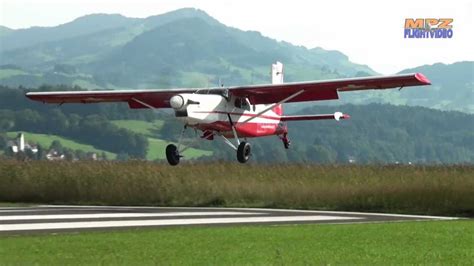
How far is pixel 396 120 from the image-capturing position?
183 metres

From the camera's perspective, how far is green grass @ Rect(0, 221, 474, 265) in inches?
482

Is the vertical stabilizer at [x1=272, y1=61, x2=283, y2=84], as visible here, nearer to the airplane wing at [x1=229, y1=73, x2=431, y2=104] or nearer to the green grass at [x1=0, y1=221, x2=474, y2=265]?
the airplane wing at [x1=229, y1=73, x2=431, y2=104]

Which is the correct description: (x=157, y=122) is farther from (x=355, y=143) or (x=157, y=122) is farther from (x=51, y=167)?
(x=51, y=167)

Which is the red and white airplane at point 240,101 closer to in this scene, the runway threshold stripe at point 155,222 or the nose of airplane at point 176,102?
the nose of airplane at point 176,102

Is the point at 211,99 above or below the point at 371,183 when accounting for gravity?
above

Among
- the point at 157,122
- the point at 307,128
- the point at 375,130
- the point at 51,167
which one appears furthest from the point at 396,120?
the point at 51,167

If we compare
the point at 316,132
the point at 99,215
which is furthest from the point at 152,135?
the point at 99,215

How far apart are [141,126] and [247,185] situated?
283ft

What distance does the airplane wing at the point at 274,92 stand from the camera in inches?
1029

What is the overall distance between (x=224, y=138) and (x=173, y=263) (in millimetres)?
15668

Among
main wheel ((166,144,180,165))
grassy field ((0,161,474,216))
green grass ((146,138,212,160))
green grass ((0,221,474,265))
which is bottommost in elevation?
green grass ((146,138,212,160))

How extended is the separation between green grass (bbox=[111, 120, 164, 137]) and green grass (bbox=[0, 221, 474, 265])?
9481cm

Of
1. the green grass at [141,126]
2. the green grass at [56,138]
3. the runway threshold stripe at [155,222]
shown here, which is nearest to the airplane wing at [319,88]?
the runway threshold stripe at [155,222]

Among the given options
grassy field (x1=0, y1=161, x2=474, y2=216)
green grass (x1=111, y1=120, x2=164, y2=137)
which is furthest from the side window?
green grass (x1=111, y1=120, x2=164, y2=137)
